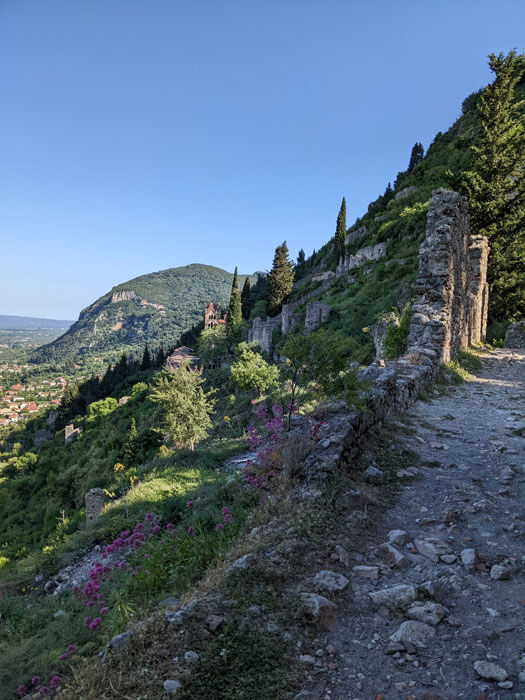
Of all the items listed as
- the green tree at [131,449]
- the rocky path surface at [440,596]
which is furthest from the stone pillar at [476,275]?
the green tree at [131,449]

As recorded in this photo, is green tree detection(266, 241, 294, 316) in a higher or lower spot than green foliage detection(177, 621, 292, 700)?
higher

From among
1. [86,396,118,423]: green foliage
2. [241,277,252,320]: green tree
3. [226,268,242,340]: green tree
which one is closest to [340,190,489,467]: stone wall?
[226,268,242,340]: green tree

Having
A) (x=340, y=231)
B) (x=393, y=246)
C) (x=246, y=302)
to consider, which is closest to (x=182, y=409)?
(x=393, y=246)

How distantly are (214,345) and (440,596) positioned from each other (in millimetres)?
54429

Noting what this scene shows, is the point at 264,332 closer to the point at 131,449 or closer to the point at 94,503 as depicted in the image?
the point at 131,449

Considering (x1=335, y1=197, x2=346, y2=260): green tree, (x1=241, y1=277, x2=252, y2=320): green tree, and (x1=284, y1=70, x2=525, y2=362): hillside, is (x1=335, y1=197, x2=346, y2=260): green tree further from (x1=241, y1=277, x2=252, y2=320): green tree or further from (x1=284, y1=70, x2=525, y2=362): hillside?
(x1=241, y1=277, x2=252, y2=320): green tree

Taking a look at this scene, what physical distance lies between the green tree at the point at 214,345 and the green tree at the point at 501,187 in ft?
132

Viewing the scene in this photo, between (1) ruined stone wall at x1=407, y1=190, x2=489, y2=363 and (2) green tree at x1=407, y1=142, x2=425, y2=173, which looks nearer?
(1) ruined stone wall at x1=407, y1=190, x2=489, y2=363

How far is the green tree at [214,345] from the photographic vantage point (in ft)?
183

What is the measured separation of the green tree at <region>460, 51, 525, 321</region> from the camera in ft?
61.3

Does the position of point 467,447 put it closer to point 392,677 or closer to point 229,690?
point 392,677

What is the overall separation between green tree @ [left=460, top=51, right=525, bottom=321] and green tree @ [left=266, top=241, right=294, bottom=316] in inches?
1354

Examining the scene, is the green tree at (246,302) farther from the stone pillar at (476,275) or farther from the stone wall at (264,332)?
the stone pillar at (476,275)

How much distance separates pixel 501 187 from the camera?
737 inches
